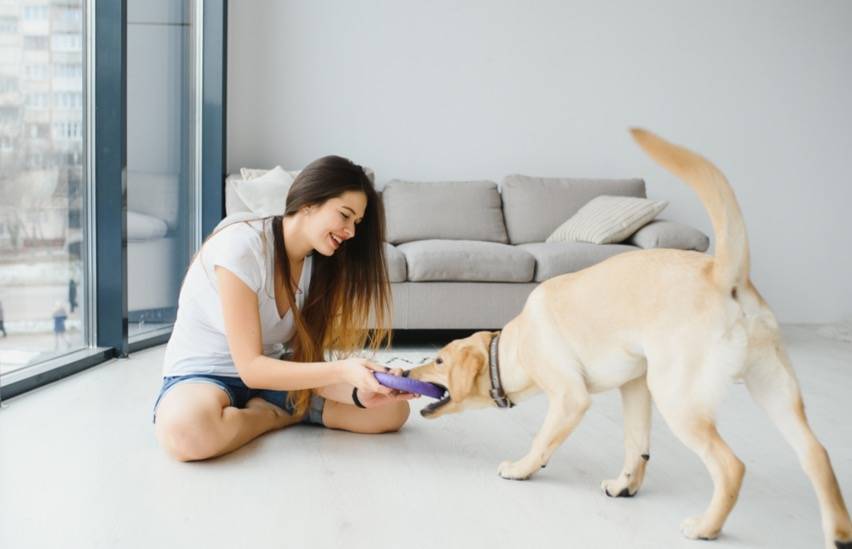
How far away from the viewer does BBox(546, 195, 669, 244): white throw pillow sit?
4285 mm

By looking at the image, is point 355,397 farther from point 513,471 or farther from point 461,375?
point 513,471

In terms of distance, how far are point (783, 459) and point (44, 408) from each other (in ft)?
7.16

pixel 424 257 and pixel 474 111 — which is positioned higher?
pixel 474 111

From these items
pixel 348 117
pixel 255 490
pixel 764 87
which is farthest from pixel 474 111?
pixel 255 490

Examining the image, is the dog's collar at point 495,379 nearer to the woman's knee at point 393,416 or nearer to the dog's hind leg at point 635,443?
the dog's hind leg at point 635,443

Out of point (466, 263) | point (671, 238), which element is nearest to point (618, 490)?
point (466, 263)

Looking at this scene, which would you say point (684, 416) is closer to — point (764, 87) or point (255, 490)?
point (255, 490)

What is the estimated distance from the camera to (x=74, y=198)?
3168mm

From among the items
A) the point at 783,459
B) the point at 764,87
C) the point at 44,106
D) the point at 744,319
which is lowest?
the point at 783,459

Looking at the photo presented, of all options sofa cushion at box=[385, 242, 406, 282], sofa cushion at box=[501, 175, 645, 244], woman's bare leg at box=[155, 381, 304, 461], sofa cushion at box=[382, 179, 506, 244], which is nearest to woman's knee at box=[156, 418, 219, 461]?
woman's bare leg at box=[155, 381, 304, 461]

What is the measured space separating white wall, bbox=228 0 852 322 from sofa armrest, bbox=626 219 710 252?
1.08 m

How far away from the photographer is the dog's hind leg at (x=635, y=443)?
189 cm

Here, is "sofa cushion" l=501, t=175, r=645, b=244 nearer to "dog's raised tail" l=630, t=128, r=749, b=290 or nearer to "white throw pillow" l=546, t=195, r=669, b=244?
"white throw pillow" l=546, t=195, r=669, b=244

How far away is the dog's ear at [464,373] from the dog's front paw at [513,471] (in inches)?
7.9
